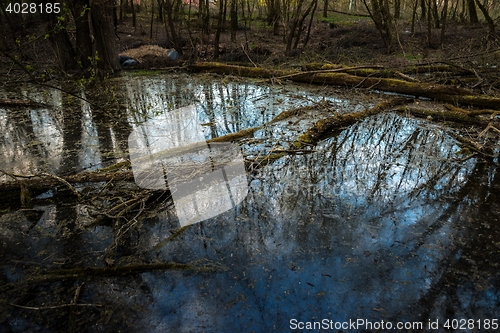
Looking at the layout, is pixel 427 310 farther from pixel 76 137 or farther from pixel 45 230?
pixel 76 137

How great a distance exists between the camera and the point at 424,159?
15.6ft

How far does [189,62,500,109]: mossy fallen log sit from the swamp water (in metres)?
2.15

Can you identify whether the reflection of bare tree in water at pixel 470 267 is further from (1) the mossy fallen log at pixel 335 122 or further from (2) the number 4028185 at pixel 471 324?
(1) the mossy fallen log at pixel 335 122

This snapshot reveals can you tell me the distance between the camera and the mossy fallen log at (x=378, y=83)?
688 centimetres

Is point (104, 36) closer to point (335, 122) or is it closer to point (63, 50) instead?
point (63, 50)

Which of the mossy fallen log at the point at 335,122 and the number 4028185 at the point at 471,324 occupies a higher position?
the mossy fallen log at the point at 335,122

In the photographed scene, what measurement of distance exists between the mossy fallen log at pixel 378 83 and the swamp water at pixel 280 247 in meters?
2.15

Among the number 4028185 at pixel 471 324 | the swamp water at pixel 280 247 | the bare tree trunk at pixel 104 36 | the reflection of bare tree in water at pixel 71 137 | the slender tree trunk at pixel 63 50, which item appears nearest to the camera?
the number 4028185 at pixel 471 324

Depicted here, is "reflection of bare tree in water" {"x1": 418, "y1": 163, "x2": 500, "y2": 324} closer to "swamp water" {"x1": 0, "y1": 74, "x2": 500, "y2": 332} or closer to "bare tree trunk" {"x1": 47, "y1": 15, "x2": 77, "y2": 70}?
"swamp water" {"x1": 0, "y1": 74, "x2": 500, "y2": 332}

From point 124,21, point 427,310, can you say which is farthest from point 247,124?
point 124,21

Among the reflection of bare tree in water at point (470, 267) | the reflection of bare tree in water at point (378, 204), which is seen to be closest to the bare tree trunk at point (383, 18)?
the reflection of bare tree in water at point (378, 204)

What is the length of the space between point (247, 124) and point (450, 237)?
12.8 ft

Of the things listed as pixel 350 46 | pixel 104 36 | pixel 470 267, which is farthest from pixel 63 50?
pixel 470 267

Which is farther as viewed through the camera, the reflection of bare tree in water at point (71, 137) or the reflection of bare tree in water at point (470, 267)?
the reflection of bare tree in water at point (71, 137)
